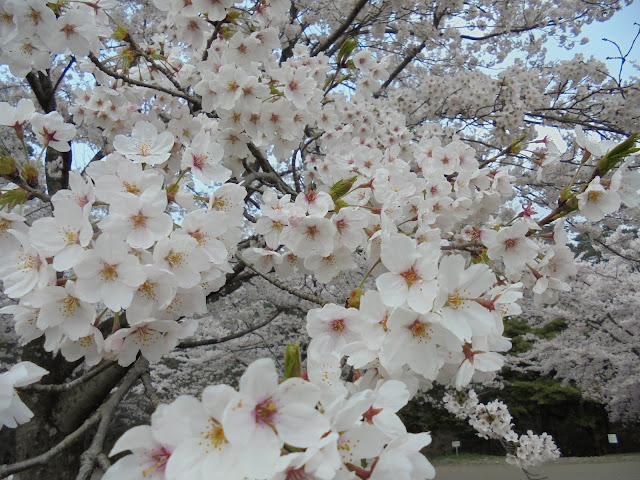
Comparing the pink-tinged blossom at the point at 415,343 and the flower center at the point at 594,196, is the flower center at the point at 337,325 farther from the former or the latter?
the flower center at the point at 594,196

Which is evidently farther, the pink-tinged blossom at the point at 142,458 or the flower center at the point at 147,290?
the flower center at the point at 147,290

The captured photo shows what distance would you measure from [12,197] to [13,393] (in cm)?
56

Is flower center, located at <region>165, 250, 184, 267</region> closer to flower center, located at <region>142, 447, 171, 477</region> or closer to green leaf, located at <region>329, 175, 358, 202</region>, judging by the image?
flower center, located at <region>142, 447, 171, 477</region>

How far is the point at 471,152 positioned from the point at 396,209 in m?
0.78

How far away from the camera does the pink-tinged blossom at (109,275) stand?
102cm

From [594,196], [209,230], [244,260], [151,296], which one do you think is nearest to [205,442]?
[151,296]

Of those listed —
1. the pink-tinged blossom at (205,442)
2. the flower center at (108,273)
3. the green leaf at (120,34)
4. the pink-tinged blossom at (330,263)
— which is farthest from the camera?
the green leaf at (120,34)

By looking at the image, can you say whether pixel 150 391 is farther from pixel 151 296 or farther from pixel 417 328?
pixel 417 328

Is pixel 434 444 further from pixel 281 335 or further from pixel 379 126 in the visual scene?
pixel 379 126

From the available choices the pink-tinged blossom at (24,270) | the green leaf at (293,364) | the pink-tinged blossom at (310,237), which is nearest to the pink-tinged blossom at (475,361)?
the green leaf at (293,364)

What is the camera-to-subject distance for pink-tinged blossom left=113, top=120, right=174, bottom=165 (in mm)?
1297

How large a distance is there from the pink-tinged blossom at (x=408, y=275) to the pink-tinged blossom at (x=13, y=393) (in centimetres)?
79

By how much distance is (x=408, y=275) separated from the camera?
1.07 meters

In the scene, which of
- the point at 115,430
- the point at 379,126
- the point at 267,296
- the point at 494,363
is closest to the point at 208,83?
the point at 494,363
